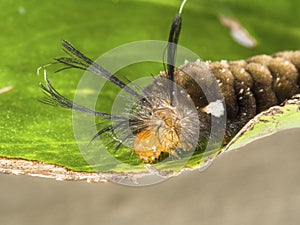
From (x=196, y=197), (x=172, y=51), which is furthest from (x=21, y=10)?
(x=196, y=197)

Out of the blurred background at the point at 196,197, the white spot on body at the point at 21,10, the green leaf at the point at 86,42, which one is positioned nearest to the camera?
the green leaf at the point at 86,42

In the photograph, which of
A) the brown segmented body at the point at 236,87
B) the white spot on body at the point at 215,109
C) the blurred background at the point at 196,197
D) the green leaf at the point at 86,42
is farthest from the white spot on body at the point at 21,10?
the blurred background at the point at 196,197

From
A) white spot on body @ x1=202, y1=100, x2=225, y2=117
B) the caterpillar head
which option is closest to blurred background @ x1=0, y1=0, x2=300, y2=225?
the caterpillar head

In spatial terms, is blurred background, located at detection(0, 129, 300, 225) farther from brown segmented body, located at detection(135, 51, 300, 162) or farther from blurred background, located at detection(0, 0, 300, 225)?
brown segmented body, located at detection(135, 51, 300, 162)

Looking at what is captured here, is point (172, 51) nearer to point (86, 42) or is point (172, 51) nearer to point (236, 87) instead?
point (236, 87)

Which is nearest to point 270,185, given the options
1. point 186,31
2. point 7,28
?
point 186,31

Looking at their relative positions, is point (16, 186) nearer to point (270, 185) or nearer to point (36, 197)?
point (36, 197)

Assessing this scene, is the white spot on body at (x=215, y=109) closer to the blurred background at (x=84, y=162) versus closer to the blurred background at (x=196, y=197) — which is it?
the blurred background at (x=84, y=162)
